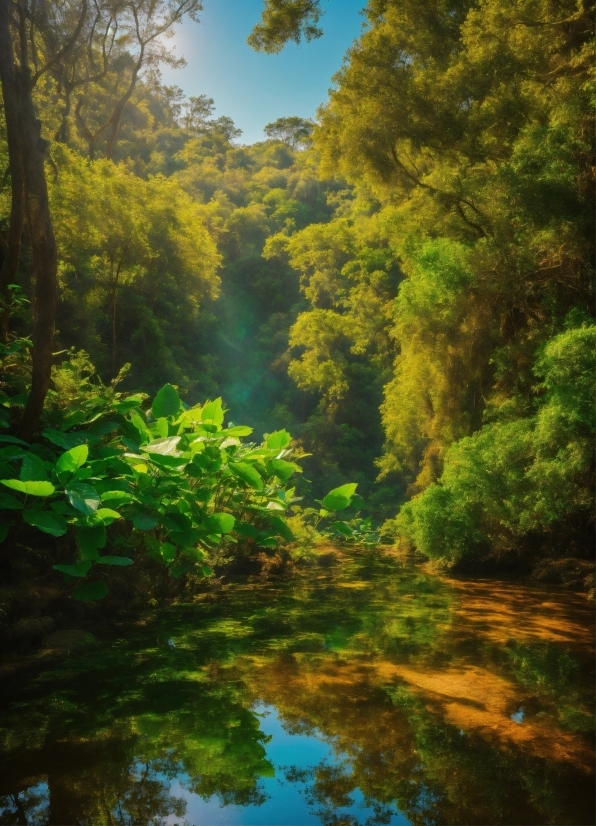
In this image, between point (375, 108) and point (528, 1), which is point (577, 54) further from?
point (375, 108)

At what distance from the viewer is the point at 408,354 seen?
11969 millimetres

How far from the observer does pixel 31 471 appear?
2.73 meters

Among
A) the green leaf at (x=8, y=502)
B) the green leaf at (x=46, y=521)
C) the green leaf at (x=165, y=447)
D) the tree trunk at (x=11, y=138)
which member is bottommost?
the green leaf at (x=46, y=521)

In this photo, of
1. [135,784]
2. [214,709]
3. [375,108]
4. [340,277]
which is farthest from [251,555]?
[340,277]

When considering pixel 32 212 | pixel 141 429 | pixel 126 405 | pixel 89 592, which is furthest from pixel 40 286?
pixel 89 592

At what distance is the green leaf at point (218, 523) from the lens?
142 inches

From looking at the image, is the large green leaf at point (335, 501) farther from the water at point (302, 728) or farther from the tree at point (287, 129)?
the tree at point (287, 129)

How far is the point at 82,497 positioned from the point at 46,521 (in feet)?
0.59

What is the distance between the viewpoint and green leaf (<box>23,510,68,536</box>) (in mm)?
2680

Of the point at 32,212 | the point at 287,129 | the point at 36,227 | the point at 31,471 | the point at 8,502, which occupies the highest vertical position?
the point at 287,129

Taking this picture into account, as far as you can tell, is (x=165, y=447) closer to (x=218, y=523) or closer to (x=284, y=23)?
(x=218, y=523)

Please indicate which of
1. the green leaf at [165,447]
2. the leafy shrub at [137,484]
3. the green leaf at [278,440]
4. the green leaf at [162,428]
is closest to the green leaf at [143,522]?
the leafy shrub at [137,484]

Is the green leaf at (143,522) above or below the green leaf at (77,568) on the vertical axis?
above

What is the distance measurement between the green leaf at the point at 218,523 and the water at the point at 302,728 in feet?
2.29
